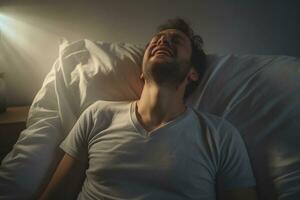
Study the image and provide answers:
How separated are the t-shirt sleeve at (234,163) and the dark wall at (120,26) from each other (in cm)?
90

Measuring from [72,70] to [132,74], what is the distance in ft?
0.86

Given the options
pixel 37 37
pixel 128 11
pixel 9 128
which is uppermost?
pixel 128 11

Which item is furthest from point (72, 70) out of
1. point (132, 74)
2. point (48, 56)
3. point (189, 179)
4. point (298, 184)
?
point (298, 184)

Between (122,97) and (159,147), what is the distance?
352 mm

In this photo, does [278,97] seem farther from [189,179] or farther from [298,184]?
[189,179]

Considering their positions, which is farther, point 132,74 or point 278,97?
point 132,74

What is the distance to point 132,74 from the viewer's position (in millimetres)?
1282

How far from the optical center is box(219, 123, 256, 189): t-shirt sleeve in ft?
3.07

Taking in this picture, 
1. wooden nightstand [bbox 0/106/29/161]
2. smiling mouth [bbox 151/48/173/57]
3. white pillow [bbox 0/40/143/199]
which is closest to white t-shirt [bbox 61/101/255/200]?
white pillow [bbox 0/40/143/199]

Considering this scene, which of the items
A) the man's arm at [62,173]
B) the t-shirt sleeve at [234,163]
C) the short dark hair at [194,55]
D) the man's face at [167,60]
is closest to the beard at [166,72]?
the man's face at [167,60]

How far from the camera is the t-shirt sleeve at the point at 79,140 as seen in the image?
1041 millimetres

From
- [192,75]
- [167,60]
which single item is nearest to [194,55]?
[192,75]

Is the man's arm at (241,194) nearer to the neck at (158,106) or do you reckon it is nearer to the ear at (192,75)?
the neck at (158,106)

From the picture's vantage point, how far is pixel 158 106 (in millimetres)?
1094
